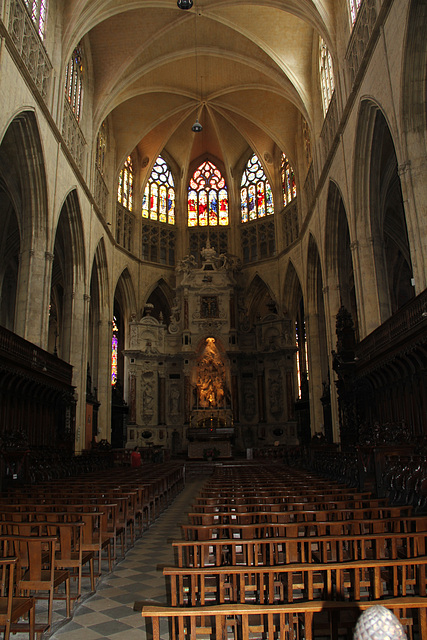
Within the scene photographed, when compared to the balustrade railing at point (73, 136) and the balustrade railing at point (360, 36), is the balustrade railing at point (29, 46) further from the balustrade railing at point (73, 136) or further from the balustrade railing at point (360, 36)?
the balustrade railing at point (360, 36)

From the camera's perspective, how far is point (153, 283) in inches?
1321

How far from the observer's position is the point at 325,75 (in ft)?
75.2

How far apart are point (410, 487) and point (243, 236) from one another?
95.2 feet

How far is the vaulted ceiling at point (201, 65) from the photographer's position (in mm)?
22250

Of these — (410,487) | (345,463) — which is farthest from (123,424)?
(410,487)

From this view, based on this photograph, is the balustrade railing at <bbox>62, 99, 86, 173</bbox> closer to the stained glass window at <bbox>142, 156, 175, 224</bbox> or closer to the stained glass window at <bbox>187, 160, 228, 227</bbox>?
the stained glass window at <bbox>142, 156, 175, 224</bbox>

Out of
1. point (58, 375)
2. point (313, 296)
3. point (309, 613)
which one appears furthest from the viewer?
point (313, 296)

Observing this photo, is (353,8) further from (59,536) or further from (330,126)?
(59,536)

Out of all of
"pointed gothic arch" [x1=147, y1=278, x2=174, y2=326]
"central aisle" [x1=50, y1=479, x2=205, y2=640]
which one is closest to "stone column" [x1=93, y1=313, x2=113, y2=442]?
"pointed gothic arch" [x1=147, y1=278, x2=174, y2=326]

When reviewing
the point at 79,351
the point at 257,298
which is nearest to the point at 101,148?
the point at 79,351

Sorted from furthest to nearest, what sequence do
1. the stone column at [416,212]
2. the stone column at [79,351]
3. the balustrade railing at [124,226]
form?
the balustrade railing at [124,226] < the stone column at [79,351] < the stone column at [416,212]

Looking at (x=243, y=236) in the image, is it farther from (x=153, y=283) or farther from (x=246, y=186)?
(x=153, y=283)

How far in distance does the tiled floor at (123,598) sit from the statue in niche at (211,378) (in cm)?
2193

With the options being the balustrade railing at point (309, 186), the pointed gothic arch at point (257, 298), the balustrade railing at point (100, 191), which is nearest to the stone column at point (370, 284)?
the balustrade railing at point (309, 186)
